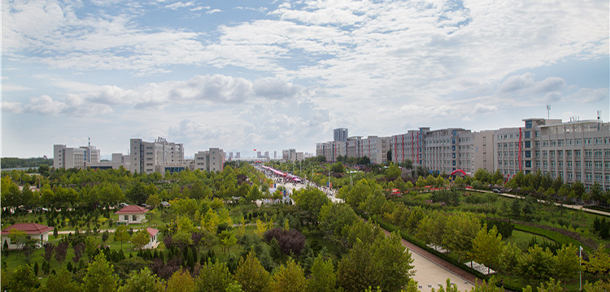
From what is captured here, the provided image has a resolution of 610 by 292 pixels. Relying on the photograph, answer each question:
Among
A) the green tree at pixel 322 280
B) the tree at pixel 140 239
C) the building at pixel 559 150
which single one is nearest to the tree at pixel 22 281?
the tree at pixel 140 239

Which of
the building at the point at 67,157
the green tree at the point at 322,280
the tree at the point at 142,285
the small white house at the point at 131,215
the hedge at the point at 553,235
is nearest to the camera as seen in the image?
the tree at the point at 142,285

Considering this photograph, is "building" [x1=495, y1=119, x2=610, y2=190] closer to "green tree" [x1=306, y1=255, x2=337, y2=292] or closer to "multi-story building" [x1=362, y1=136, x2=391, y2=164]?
"green tree" [x1=306, y1=255, x2=337, y2=292]

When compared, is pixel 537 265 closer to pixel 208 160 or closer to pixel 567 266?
pixel 567 266

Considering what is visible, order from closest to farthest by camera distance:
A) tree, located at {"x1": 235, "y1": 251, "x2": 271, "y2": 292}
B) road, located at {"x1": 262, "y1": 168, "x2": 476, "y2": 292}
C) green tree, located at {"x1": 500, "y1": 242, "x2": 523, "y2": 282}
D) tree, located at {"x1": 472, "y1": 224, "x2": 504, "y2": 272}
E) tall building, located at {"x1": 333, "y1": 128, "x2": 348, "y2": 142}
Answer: tree, located at {"x1": 235, "y1": 251, "x2": 271, "y2": 292} → green tree, located at {"x1": 500, "y1": 242, "x2": 523, "y2": 282} → tree, located at {"x1": 472, "y1": 224, "x2": 504, "y2": 272} → road, located at {"x1": 262, "y1": 168, "x2": 476, "y2": 292} → tall building, located at {"x1": 333, "y1": 128, "x2": 348, "y2": 142}

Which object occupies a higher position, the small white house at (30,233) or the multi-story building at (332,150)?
the multi-story building at (332,150)

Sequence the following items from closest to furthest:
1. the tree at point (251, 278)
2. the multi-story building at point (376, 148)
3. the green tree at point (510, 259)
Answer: the tree at point (251, 278) → the green tree at point (510, 259) → the multi-story building at point (376, 148)

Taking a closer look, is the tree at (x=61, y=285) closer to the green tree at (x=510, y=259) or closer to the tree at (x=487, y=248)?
the tree at (x=487, y=248)

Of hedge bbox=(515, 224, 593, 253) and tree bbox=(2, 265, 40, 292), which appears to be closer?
tree bbox=(2, 265, 40, 292)

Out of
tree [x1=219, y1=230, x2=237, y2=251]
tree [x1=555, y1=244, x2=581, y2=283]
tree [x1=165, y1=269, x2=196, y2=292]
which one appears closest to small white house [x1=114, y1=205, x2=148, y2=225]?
tree [x1=219, y1=230, x2=237, y2=251]

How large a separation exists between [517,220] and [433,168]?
37.8 meters

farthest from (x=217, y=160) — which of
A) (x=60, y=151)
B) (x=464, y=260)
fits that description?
(x=464, y=260)

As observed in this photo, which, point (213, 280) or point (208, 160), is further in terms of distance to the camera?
point (208, 160)

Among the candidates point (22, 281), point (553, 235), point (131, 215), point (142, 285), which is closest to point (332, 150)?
point (131, 215)

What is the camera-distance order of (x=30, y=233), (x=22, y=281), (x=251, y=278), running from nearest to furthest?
(x=251, y=278) → (x=22, y=281) → (x=30, y=233)
